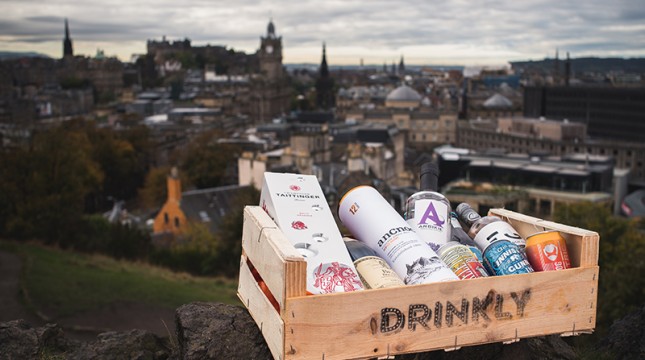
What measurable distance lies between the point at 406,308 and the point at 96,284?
47.6ft

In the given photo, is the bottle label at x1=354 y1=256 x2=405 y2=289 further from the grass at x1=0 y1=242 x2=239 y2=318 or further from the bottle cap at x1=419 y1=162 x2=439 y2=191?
the grass at x1=0 y1=242 x2=239 y2=318

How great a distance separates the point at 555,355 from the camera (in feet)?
17.7

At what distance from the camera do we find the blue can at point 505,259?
4.68 metres

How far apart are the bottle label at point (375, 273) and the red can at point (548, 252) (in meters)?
0.94

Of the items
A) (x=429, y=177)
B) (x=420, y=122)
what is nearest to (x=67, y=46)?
(x=420, y=122)

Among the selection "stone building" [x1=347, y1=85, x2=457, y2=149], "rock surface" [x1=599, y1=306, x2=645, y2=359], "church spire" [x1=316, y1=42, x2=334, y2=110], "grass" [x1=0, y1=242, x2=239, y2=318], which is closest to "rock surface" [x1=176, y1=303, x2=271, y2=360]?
"rock surface" [x1=599, y1=306, x2=645, y2=359]

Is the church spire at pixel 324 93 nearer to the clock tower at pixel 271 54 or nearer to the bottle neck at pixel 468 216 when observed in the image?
the clock tower at pixel 271 54

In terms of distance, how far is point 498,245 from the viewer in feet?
15.9

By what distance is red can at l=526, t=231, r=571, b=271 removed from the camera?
4.74 meters

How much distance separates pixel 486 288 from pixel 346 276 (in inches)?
33.1

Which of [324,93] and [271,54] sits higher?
[271,54]

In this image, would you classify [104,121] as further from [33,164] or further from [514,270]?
[514,270]

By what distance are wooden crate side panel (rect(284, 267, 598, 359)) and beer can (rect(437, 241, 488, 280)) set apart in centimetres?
26

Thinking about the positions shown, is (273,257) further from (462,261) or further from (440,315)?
(462,261)
